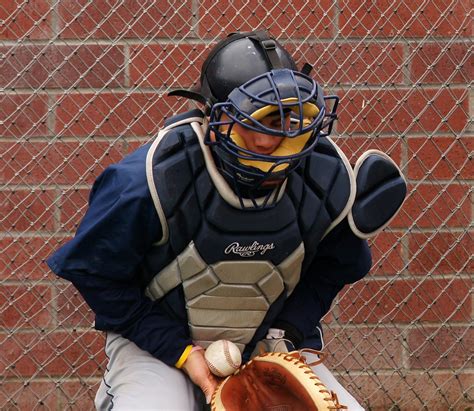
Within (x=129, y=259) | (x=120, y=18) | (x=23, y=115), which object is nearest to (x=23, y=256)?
(x=23, y=115)

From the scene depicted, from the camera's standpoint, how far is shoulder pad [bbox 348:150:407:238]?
2.84 meters

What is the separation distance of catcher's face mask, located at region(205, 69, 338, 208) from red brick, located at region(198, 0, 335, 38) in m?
1.28

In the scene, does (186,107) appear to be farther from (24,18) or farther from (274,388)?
(274,388)

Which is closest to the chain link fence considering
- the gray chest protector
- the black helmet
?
the gray chest protector

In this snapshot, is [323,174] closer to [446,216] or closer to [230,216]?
[230,216]

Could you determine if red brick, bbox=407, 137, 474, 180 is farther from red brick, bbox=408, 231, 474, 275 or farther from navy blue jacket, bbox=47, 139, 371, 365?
navy blue jacket, bbox=47, 139, 371, 365

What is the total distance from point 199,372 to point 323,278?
0.52m

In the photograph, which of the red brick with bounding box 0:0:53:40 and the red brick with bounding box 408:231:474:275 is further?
the red brick with bounding box 408:231:474:275

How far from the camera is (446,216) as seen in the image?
13.0ft

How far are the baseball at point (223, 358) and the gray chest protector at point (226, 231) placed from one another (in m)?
0.11

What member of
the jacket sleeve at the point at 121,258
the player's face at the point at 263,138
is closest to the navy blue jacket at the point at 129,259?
the jacket sleeve at the point at 121,258

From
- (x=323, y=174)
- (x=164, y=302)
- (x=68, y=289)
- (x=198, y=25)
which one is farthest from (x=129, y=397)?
(x=198, y=25)

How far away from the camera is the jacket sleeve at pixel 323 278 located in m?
2.91

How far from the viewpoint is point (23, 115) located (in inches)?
150
